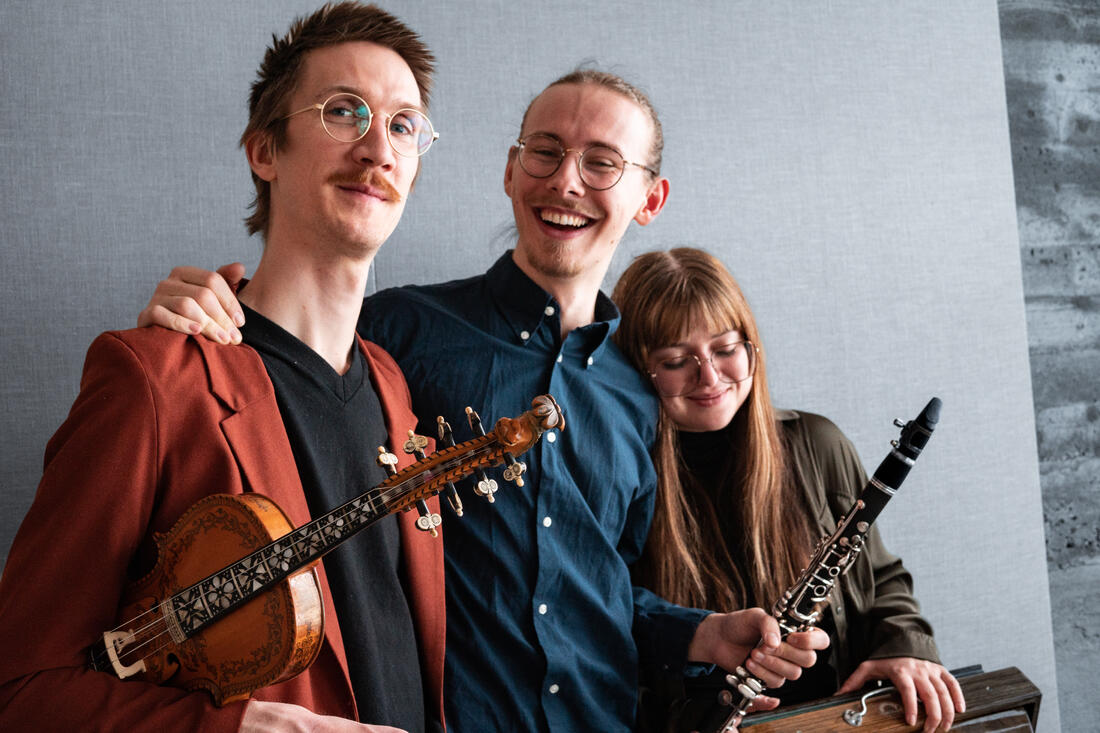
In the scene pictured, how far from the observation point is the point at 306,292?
141 centimetres

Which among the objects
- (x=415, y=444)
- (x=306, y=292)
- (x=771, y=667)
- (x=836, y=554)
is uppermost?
(x=306, y=292)

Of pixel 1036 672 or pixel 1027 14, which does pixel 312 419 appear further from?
pixel 1027 14

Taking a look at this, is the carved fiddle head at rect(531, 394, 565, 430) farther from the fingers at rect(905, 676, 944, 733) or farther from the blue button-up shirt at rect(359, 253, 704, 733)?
the fingers at rect(905, 676, 944, 733)

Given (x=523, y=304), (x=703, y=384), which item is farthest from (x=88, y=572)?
(x=703, y=384)

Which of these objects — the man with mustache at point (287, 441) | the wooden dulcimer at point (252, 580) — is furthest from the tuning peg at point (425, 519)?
the man with mustache at point (287, 441)

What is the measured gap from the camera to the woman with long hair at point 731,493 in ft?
6.43

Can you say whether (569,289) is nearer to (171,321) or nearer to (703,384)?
(703,384)

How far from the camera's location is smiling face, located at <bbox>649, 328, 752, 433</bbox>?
A: 1.96 meters

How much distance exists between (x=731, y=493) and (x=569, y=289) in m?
0.59

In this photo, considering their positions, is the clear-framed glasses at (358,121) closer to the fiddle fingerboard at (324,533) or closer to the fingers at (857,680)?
the fiddle fingerboard at (324,533)

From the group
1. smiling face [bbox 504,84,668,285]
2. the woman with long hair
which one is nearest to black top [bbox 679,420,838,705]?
the woman with long hair

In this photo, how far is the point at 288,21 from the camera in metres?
2.00

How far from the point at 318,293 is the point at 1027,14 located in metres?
3.22

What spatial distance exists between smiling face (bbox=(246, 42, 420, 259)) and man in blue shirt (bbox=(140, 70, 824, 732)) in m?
0.38
